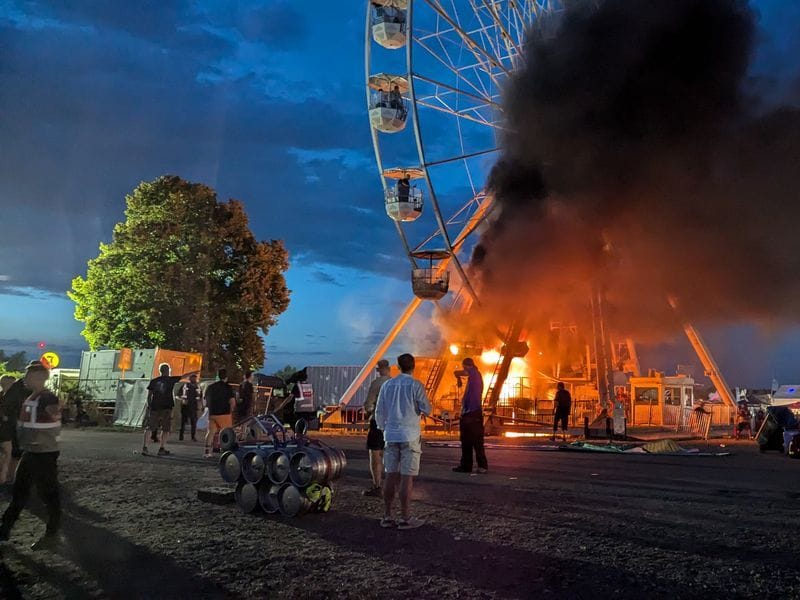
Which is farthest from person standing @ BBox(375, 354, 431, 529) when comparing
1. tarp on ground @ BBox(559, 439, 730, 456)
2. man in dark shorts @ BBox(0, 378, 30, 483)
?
tarp on ground @ BBox(559, 439, 730, 456)

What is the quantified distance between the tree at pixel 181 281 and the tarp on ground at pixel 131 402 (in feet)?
21.3

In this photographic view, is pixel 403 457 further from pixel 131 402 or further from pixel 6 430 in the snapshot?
pixel 131 402

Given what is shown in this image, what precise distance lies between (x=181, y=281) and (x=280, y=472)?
2364cm

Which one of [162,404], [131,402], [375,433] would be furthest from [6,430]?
[131,402]

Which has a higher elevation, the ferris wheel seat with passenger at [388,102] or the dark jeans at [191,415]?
the ferris wheel seat with passenger at [388,102]

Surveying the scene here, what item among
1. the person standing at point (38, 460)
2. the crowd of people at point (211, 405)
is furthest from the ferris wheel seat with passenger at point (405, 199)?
the person standing at point (38, 460)

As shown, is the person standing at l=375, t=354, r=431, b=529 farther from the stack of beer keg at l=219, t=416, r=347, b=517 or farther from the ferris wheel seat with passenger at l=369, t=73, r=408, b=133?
the ferris wheel seat with passenger at l=369, t=73, r=408, b=133

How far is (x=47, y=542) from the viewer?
17.1 ft

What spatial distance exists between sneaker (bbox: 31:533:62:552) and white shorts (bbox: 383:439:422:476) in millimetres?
2738

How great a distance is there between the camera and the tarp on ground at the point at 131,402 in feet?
68.4

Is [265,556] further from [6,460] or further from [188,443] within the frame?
[188,443]

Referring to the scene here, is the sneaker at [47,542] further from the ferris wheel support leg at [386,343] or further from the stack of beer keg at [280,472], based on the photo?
the ferris wheel support leg at [386,343]

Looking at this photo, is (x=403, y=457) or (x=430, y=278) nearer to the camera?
(x=403, y=457)

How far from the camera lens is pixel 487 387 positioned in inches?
1120
